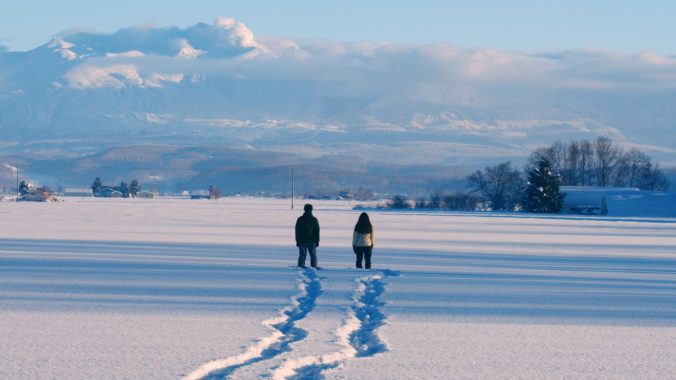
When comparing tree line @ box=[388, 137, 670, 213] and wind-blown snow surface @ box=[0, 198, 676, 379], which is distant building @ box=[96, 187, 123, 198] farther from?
wind-blown snow surface @ box=[0, 198, 676, 379]

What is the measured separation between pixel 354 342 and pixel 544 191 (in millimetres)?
77091

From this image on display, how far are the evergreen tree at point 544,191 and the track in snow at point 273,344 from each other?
71933 mm

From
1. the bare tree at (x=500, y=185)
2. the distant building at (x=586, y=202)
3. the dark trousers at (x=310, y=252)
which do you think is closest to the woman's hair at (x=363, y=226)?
the dark trousers at (x=310, y=252)

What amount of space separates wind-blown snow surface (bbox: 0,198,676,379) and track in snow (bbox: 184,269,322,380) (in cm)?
2

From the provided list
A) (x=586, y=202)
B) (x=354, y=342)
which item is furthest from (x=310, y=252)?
(x=586, y=202)

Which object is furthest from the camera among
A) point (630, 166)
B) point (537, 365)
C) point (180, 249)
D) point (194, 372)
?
point (630, 166)

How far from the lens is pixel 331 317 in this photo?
1255 centimetres

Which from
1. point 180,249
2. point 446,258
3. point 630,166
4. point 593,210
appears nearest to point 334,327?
point 446,258

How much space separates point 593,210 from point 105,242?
6655 cm

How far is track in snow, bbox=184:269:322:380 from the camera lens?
905 cm

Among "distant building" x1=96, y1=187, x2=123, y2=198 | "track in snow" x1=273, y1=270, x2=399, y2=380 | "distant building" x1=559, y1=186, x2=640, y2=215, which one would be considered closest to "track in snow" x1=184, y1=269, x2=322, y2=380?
"track in snow" x1=273, y1=270, x2=399, y2=380

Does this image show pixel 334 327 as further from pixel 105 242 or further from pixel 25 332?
pixel 105 242

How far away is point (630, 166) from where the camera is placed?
449ft

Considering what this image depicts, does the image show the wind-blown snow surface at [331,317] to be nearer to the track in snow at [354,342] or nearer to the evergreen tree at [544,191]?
the track in snow at [354,342]
